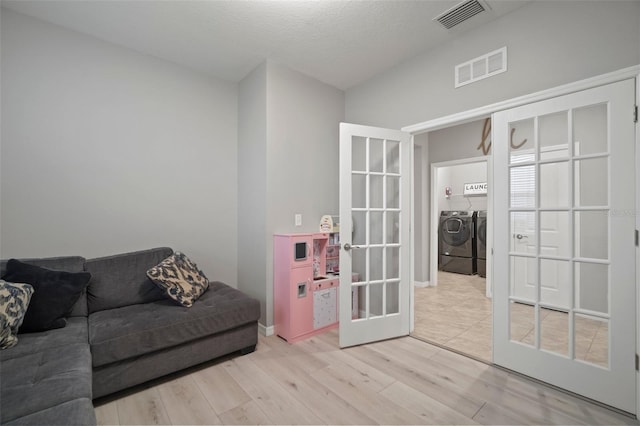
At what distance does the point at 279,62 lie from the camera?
9.74ft

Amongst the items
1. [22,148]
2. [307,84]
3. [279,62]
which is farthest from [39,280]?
[307,84]

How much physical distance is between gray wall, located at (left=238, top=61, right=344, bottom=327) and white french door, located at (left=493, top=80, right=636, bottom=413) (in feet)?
5.88

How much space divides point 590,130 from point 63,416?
3.28m

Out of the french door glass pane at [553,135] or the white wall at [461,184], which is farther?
the white wall at [461,184]

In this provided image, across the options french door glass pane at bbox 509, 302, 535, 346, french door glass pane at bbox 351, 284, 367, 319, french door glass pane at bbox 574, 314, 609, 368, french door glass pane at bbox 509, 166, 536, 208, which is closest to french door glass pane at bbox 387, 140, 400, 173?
french door glass pane at bbox 509, 166, 536, 208

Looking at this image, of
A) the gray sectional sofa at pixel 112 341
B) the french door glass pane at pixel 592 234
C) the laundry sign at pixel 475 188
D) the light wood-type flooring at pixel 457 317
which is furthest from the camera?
the laundry sign at pixel 475 188

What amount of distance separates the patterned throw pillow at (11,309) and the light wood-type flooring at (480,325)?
3.07 meters

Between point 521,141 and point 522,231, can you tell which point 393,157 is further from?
point 522,231

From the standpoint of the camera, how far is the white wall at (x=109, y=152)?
2234mm

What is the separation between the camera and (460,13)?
2201 millimetres

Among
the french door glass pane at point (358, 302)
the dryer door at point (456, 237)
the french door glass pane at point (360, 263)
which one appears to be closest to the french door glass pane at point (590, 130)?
the french door glass pane at point (360, 263)

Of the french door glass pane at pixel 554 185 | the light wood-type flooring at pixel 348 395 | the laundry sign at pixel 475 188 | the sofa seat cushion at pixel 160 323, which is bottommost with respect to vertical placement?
the light wood-type flooring at pixel 348 395

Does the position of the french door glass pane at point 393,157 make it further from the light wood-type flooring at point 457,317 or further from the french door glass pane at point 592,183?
the light wood-type flooring at point 457,317

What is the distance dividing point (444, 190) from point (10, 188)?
270 inches
